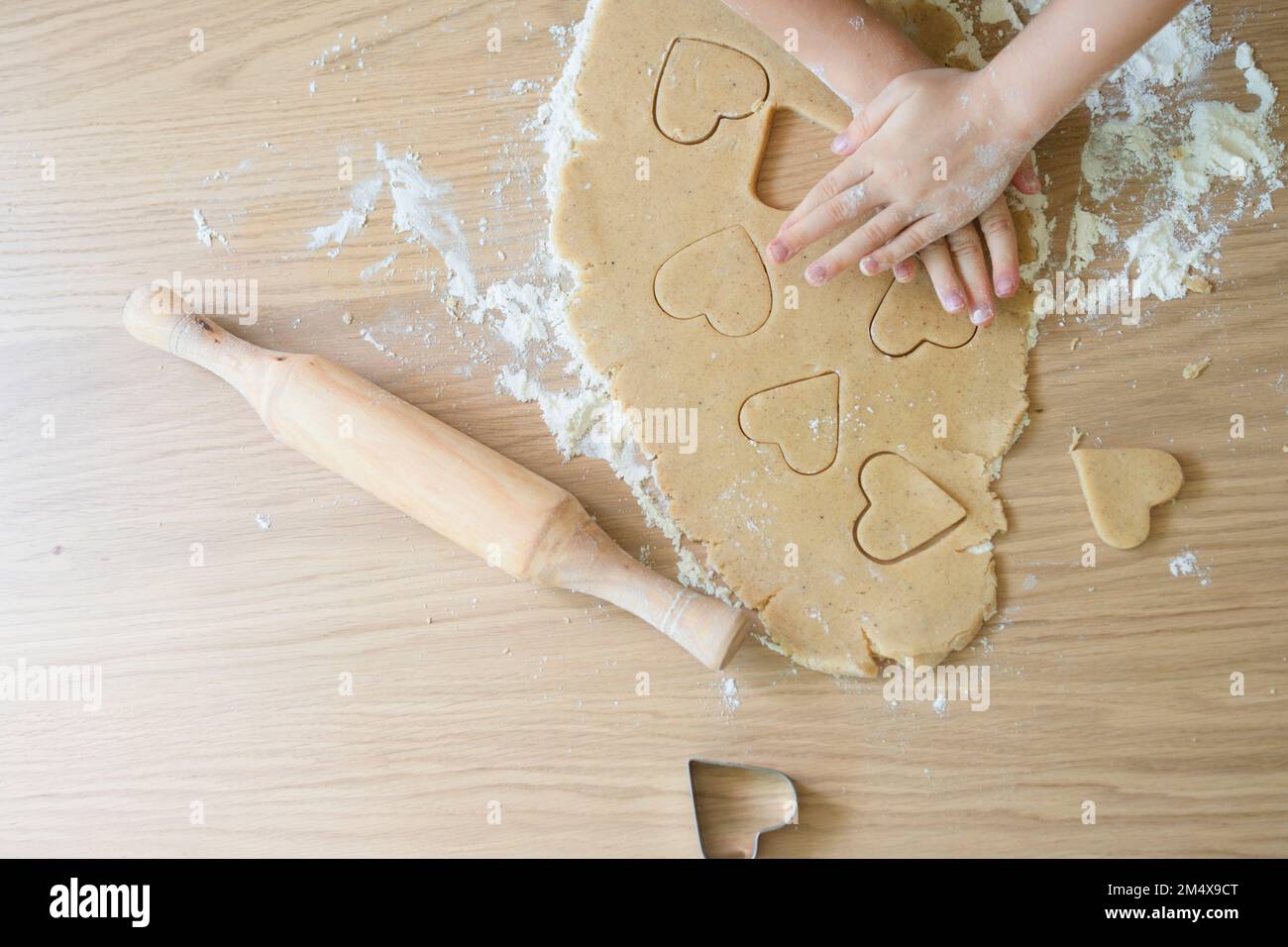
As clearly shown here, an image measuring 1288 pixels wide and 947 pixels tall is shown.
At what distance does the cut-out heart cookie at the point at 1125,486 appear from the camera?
1.12 meters

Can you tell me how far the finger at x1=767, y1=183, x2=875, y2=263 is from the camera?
3.69 ft

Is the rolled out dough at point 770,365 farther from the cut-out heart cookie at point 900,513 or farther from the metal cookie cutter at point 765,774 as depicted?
the metal cookie cutter at point 765,774

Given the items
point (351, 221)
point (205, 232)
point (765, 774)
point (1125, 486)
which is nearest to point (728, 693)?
point (765, 774)

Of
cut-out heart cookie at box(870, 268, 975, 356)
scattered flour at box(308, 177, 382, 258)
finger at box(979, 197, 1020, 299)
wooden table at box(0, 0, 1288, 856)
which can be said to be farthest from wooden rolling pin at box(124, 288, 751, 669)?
finger at box(979, 197, 1020, 299)

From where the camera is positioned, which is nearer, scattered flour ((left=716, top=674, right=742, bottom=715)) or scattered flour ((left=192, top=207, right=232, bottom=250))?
scattered flour ((left=716, top=674, right=742, bottom=715))

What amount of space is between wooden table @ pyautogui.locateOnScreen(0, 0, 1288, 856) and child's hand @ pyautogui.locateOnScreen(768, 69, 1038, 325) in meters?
0.12

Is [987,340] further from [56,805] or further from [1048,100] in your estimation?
[56,805]

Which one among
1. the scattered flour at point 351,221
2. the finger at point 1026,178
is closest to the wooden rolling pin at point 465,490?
the scattered flour at point 351,221

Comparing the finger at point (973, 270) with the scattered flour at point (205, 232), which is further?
the scattered flour at point (205, 232)

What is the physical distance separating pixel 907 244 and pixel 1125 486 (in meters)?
0.36

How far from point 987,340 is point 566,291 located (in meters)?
0.48

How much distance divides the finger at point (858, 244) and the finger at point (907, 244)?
0.03 ft

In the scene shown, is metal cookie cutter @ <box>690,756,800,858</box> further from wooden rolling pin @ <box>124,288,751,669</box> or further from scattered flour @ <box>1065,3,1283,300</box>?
scattered flour @ <box>1065,3,1283,300</box>

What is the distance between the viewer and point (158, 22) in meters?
1.27
